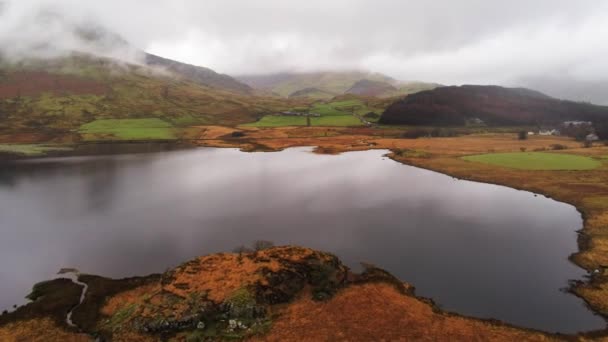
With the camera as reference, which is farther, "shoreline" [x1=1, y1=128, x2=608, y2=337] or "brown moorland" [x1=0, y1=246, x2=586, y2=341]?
"shoreline" [x1=1, y1=128, x2=608, y2=337]

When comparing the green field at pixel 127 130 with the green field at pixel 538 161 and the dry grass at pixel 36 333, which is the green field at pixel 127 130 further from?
the dry grass at pixel 36 333

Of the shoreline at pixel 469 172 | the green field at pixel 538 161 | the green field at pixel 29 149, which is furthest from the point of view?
the green field at pixel 29 149

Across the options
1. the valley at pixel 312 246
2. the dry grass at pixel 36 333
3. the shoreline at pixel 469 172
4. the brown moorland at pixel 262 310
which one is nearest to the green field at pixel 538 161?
the valley at pixel 312 246

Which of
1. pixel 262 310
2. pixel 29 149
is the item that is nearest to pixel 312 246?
pixel 262 310

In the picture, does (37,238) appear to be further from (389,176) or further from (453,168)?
(453,168)

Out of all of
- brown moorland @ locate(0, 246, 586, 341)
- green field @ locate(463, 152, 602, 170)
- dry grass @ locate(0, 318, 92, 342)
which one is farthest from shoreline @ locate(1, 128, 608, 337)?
dry grass @ locate(0, 318, 92, 342)

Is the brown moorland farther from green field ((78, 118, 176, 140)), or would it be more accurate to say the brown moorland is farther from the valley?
green field ((78, 118, 176, 140))
